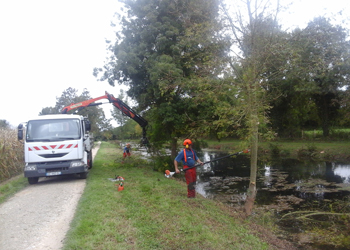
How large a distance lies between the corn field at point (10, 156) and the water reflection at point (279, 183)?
8.82 metres

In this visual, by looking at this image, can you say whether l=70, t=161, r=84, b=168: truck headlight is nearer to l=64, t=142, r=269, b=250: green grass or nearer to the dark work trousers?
l=64, t=142, r=269, b=250: green grass

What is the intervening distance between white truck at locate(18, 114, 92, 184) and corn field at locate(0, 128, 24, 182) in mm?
2875

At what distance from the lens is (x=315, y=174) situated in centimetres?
1798

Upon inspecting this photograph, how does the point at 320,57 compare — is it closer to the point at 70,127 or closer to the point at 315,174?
the point at 70,127

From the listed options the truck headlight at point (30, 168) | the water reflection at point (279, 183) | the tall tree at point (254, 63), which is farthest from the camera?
the water reflection at point (279, 183)

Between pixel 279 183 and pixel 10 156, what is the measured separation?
13135 millimetres

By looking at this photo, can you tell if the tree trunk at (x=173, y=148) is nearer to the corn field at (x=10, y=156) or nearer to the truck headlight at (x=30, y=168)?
the corn field at (x=10, y=156)

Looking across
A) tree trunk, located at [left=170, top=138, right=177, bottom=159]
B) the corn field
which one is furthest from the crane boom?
the corn field

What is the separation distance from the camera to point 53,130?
1152cm

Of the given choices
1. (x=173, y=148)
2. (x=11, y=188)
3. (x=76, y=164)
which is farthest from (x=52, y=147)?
(x=173, y=148)

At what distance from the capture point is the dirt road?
221 inches

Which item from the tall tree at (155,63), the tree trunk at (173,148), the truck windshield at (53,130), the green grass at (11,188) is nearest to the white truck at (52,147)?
the truck windshield at (53,130)

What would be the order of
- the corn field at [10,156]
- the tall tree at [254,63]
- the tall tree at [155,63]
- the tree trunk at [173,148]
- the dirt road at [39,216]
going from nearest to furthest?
the dirt road at [39,216]
the tall tree at [254,63]
the corn field at [10,156]
the tall tree at [155,63]
the tree trunk at [173,148]

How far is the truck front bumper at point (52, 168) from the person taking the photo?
436 inches
